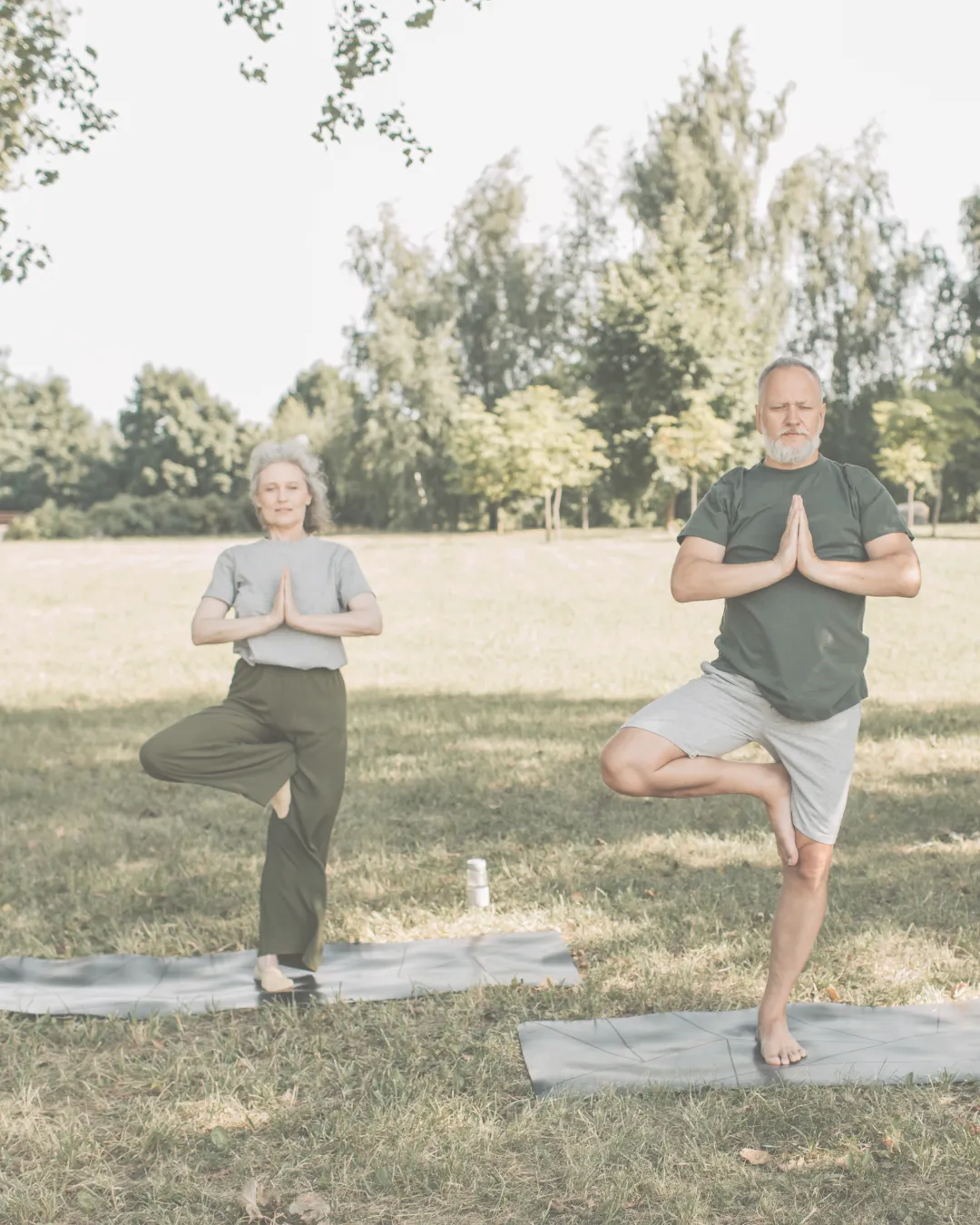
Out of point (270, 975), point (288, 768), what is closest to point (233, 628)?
point (288, 768)

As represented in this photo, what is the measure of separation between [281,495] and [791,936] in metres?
2.54

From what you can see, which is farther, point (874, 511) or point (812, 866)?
→ point (812, 866)

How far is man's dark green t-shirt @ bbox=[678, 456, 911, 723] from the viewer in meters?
3.74

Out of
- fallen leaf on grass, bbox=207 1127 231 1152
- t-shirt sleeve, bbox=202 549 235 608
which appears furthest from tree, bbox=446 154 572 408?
fallen leaf on grass, bbox=207 1127 231 1152

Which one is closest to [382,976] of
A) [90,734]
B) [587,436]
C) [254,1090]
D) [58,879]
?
[254,1090]

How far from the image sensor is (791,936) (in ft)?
13.1

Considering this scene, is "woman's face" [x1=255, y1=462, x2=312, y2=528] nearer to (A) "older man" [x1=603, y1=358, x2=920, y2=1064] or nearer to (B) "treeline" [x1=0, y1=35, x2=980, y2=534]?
(A) "older man" [x1=603, y1=358, x2=920, y2=1064]

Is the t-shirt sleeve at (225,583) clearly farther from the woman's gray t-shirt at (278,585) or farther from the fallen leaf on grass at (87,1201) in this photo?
the fallen leaf on grass at (87,1201)

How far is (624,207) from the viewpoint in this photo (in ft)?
155

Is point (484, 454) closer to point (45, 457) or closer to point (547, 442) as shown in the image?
point (547, 442)

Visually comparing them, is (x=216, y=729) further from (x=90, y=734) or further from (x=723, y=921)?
(x=90, y=734)

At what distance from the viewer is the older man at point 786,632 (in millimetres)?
3727

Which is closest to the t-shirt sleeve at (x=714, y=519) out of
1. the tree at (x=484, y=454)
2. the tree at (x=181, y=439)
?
the tree at (x=484, y=454)

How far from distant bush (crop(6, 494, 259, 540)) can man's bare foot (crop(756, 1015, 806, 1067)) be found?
182 feet
